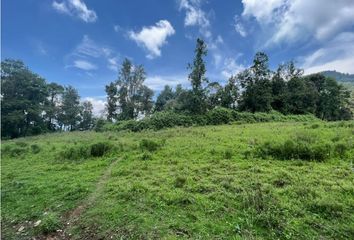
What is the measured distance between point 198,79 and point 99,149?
73.7ft

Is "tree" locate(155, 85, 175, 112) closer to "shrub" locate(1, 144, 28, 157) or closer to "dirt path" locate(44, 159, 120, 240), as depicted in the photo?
"shrub" locate(1, 144, 28, 157)

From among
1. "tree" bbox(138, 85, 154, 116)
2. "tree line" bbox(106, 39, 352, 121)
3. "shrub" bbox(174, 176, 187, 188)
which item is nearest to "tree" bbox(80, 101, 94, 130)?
"tree" bbox(138, 85, 154, 116)

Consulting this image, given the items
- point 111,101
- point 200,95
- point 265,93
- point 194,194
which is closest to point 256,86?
point 265,93

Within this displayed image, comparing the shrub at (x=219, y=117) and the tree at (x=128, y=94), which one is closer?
the shrub at (x=219, y=117)

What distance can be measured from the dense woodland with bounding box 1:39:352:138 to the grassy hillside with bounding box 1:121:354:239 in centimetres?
2308

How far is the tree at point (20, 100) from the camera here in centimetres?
4119

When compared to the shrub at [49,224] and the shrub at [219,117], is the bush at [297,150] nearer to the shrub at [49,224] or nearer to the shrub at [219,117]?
the shrub at [49,224]

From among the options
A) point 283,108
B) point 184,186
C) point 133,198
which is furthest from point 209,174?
point 283,108

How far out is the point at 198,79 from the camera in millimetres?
34344

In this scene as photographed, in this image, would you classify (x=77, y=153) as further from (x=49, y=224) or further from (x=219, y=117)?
(x=219, y=117)

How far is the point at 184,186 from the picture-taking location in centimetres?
804

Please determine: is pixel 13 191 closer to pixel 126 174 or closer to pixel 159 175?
pixel 126 174

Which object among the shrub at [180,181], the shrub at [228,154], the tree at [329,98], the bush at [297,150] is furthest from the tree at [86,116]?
the shrub at [180,181]

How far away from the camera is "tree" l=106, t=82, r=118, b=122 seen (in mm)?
49812
